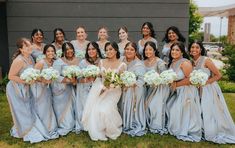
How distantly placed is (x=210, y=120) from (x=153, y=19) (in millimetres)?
5026

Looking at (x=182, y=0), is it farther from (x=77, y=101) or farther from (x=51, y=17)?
(x=77, y=101)

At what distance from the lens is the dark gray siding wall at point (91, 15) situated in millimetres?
10305

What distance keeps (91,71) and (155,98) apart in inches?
56.0

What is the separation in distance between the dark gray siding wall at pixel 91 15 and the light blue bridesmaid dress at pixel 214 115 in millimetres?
4454

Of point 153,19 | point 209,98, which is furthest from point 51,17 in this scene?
point 209,98

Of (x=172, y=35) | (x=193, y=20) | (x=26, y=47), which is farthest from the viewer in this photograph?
(x=193, y=20)

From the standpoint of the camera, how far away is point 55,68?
21.1 feet

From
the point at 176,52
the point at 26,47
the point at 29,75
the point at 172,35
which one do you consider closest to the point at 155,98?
the point at 176,52

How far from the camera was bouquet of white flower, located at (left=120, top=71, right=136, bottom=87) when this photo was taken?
5965mm

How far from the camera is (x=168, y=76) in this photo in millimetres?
5965

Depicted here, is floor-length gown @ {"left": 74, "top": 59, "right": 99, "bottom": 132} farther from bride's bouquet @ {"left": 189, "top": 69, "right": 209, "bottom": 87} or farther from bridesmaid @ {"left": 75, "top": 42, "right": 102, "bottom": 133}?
bride's bouquet @ {"left": 189, "top": 69, "right": 209, "bottom": 87}

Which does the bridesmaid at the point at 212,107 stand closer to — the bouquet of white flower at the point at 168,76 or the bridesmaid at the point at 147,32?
the bouquet of white flower at the point at 168,76

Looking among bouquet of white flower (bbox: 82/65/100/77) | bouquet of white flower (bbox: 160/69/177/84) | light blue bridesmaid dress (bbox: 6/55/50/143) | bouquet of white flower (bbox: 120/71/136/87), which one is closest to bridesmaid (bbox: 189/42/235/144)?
bouquet of white flower (bbox: 160/69/177/84)

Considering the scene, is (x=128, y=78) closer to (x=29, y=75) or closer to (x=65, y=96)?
(x=65, y=96)
